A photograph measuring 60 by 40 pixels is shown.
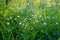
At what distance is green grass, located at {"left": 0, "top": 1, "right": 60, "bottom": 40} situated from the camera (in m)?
3.65

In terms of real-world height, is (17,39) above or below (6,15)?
below

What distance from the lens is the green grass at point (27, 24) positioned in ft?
12.0

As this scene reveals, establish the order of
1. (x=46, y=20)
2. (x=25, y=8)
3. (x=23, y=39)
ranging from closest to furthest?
(x=23, y=39) < (x=46, y=20) < (x=25, y=8)

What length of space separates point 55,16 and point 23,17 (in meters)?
0.58

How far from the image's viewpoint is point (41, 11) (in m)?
4.34

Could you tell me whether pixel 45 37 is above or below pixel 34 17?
below

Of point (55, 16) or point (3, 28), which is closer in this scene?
point (3, 28)

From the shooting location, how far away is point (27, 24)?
3.73 meters

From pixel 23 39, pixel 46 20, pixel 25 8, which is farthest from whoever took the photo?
pixel 25 8

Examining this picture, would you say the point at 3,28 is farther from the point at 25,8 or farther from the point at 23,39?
the point at 25,8

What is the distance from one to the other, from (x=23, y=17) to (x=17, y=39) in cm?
45

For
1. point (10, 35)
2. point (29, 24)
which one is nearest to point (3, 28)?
point (10, 35)

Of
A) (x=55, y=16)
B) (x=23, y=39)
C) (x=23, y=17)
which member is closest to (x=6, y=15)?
(x=23, y=17)

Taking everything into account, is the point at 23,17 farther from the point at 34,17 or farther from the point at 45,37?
the point at 45,37
